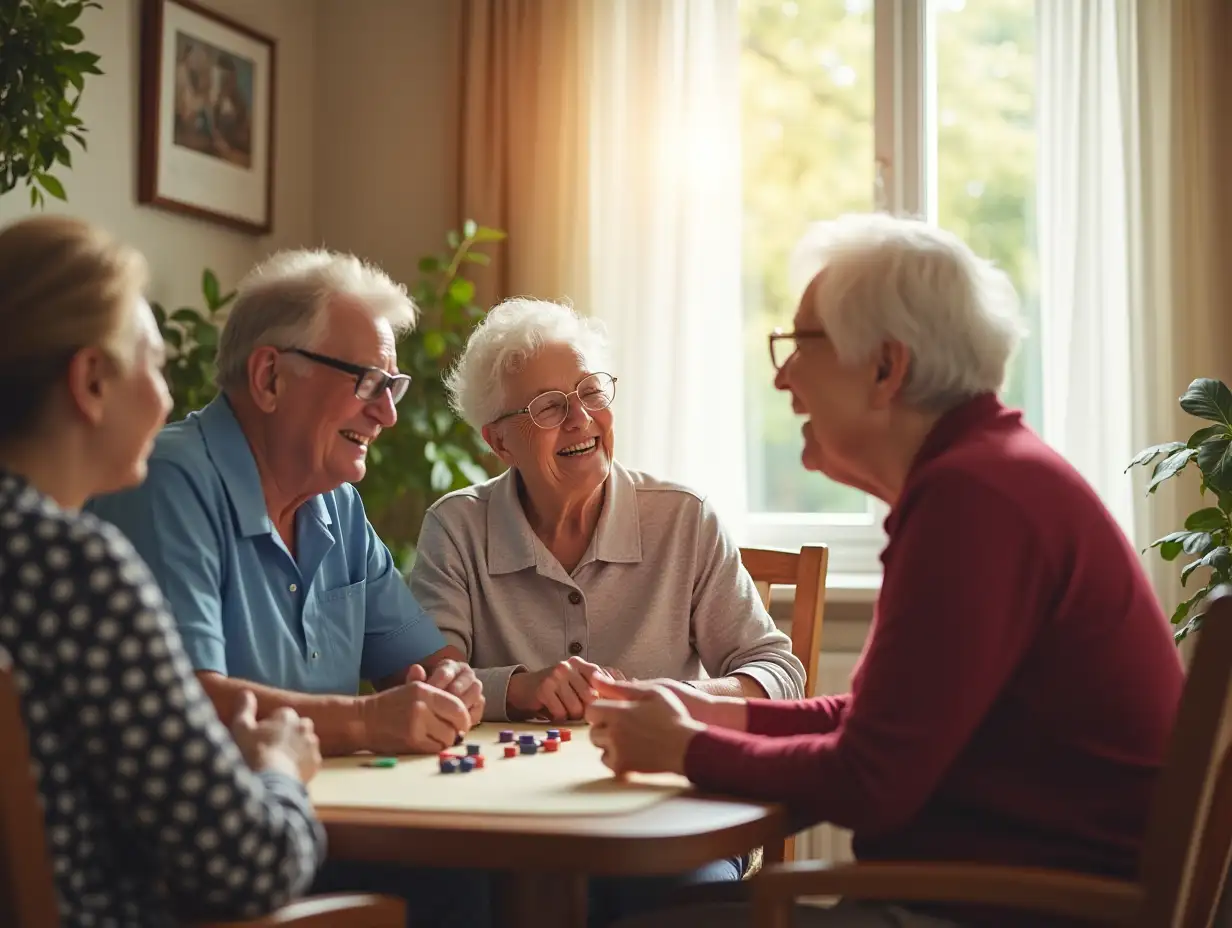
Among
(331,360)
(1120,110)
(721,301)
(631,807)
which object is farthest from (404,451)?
(631,807)

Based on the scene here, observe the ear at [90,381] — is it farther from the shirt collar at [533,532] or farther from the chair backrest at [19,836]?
the shirt collar at [533,532]

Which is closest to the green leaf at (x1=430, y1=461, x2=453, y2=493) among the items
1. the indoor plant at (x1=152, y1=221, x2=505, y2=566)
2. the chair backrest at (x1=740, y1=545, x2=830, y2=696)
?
the indoor plant at (x1=152, y1=221, x2=505, y2=566)

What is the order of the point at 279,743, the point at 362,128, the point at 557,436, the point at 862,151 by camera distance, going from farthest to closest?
the point at 362,128, the point at 862,151, the point at 557,436, the point at 279,743

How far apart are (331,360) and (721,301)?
2033 millimetres

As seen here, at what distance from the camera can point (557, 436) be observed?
2.38 m

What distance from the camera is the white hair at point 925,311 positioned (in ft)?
5.37

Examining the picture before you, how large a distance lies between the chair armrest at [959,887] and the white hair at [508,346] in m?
1.29

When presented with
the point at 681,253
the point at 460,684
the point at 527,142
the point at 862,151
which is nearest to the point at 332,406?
the point at 460,684

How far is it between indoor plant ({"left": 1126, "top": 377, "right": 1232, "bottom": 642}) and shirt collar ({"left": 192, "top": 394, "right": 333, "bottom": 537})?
5.91ft

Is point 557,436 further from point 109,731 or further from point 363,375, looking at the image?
point 109,731

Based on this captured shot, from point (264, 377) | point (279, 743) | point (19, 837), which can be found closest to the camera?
point (19, 837)

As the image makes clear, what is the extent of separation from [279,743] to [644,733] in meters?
0.42

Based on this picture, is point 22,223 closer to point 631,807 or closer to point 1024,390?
point 631,807

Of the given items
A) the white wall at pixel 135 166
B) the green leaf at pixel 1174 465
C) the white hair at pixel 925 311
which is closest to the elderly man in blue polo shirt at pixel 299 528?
the white hair at pixel 925 311
